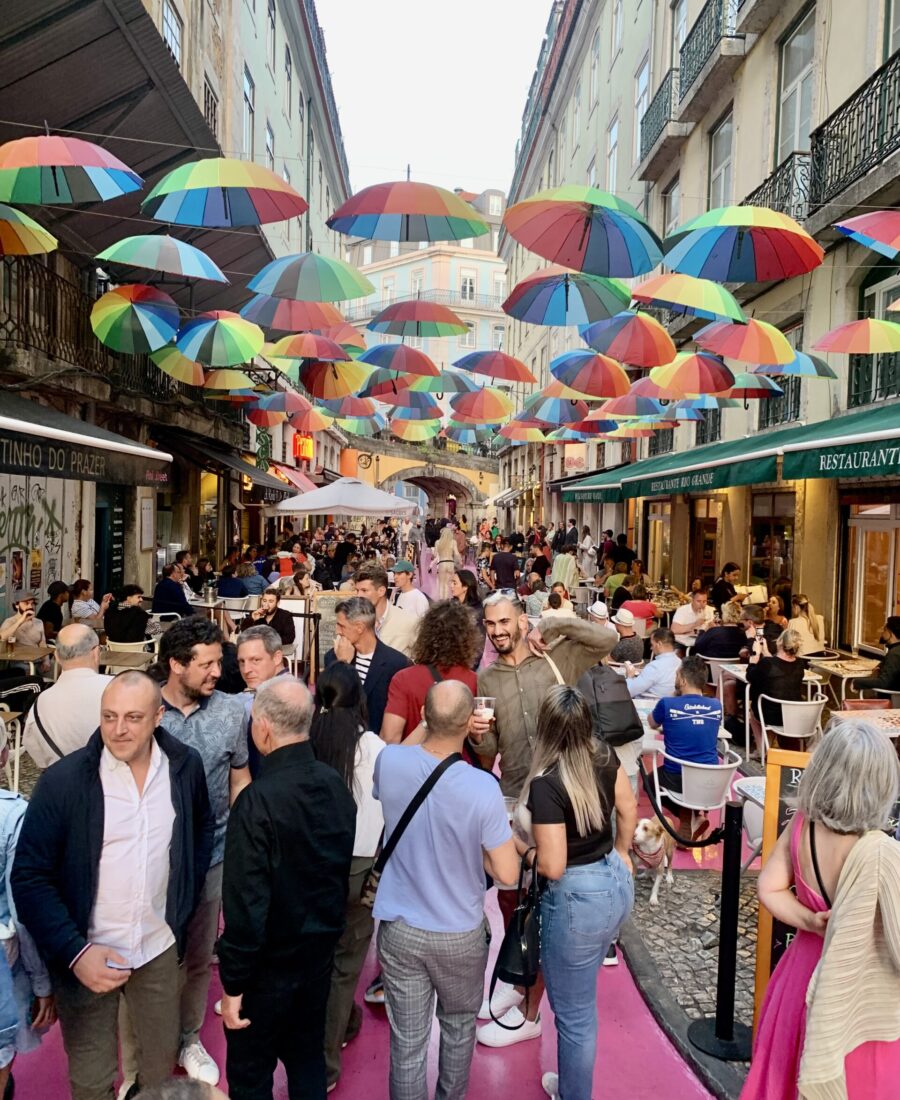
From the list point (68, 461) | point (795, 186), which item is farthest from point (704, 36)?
point (68, 461)

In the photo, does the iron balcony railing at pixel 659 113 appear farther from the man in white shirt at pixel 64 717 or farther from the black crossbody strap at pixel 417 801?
the black crossbody strap at pixel 417 801

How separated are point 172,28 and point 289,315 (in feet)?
26.6

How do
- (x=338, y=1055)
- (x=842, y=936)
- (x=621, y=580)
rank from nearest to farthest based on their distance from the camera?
(x=842, y=936) → (x=338, y=1055) → (x=621, y=580)

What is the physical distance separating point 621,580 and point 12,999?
1260cm

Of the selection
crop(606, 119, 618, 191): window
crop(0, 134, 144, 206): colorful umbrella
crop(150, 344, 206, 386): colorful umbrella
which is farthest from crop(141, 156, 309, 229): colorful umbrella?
crop(606, 119, 618, 191): window

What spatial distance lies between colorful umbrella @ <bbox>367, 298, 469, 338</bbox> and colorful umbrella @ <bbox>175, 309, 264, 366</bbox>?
1.66 metres

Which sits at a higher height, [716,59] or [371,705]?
[716,59]

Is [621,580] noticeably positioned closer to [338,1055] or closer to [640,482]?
[640,482]

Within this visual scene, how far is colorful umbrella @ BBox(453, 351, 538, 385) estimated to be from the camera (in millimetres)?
12062

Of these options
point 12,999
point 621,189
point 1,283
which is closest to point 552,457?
point 621,189

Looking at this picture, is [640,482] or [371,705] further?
[640,482]

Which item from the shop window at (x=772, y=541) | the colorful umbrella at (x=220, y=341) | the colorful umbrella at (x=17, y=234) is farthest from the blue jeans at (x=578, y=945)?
the shop window at (x=772, y=541)

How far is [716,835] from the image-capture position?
12.4ft

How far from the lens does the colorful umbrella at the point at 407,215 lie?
23.3ft
